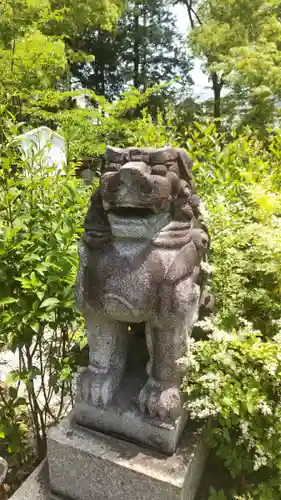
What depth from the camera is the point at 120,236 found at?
4.46 ft

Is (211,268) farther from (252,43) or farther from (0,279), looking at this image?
(252,43)

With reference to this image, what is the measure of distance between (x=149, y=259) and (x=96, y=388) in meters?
0.57

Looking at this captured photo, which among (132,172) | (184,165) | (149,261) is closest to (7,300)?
(149,261)

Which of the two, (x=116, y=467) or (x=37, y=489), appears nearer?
(x=116, y=467)

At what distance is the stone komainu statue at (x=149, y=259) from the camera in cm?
132

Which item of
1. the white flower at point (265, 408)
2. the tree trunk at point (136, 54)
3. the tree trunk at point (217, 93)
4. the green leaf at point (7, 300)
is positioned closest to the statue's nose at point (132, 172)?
the green leaf at point (7, 300)

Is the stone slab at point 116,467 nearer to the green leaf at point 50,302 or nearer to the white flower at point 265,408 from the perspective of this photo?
the white flower at point 265,408

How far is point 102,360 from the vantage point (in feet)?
5.13

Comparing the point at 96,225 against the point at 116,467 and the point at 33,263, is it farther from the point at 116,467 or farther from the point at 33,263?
the point at 116,467

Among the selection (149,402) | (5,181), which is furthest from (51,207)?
(149,402)

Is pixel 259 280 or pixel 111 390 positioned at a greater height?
pixel 259 280

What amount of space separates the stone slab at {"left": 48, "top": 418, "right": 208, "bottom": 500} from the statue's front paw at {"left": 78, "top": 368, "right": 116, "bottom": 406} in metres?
0.13

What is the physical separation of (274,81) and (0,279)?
287 inches

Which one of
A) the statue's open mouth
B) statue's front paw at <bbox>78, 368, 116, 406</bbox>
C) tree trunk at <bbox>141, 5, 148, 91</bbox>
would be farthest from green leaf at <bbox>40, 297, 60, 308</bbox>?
tree trunk at <bbox>141, 5, 148, 91</bbox>
